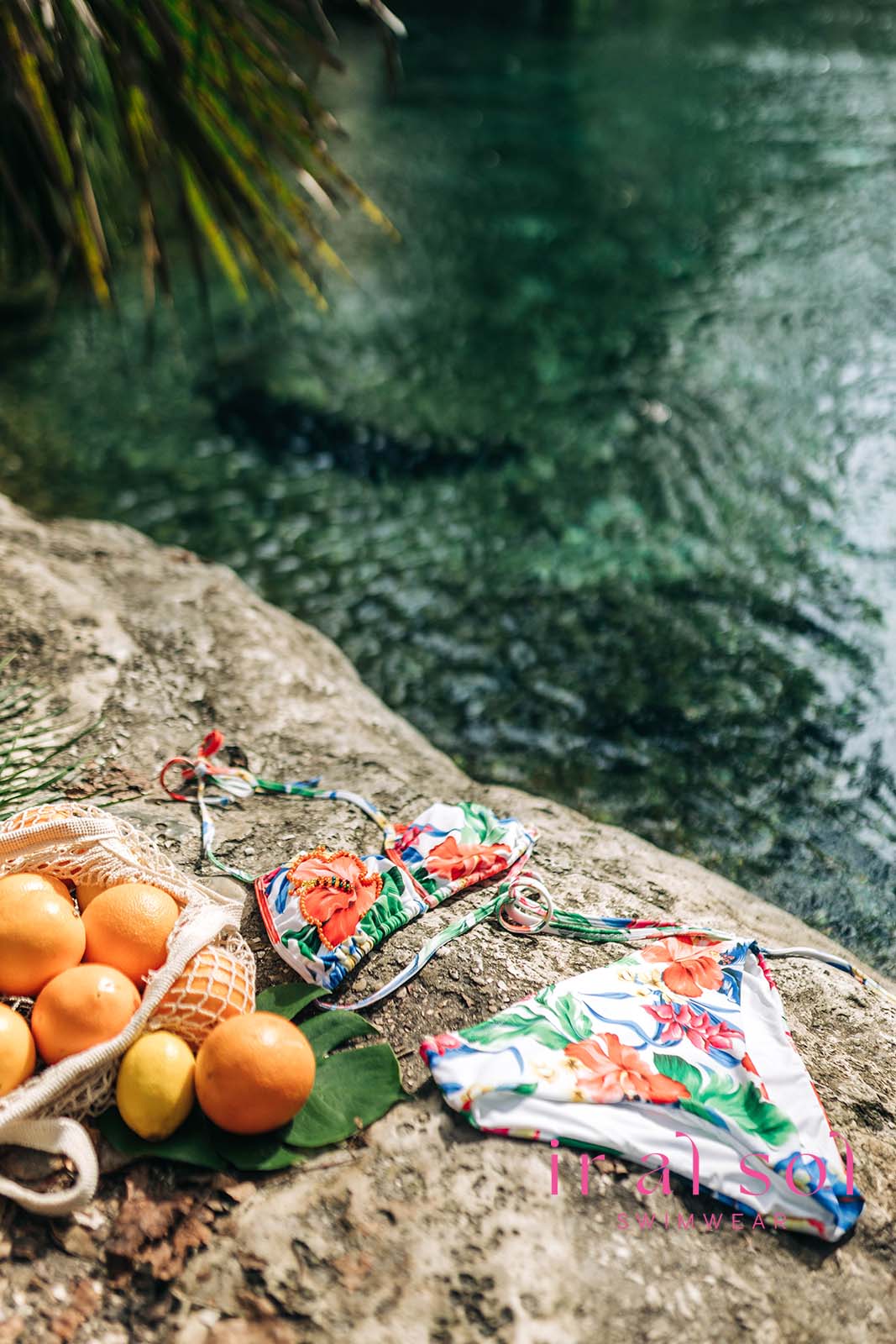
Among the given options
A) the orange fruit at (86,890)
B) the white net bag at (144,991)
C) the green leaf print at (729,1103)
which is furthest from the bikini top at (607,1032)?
the orange fruit at (86,890)

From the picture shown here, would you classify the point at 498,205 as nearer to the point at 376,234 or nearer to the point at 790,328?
the point at 376,234

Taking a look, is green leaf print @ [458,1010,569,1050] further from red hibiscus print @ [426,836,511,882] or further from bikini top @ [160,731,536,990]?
red hibiscus print @ [426,836,511,882]

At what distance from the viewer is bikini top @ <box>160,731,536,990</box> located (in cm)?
214

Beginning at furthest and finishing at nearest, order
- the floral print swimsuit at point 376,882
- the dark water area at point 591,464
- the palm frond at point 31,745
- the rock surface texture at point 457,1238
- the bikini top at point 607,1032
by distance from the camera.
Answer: the dark water area at point 591,464 < the palm frond at point 31,745 < the floral print swimsuit at point 376,882 < the bikini top at point 607,1032 < the rock surface texture at point 457,1238

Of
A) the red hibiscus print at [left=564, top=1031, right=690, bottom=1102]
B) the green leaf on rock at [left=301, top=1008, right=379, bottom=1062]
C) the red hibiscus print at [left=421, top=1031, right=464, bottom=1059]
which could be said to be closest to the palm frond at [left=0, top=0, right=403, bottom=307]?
the green leaf on rock at [left=301, top=1008, right=379, bottom=1062]

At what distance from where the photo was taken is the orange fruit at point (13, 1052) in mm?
1732

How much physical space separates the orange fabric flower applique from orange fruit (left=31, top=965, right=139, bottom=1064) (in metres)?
0.46

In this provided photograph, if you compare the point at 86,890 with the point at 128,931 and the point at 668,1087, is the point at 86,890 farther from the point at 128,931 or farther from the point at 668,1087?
the point at 668,1087

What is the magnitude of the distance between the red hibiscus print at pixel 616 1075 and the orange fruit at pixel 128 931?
841mm

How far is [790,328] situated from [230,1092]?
6262 mm

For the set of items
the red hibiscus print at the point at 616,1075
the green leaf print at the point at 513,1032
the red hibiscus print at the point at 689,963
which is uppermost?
the red hibiscus print at the point at 689,963

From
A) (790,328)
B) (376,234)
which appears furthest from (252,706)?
(376,234)

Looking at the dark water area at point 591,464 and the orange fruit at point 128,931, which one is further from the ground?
the dark water area at point 591,464

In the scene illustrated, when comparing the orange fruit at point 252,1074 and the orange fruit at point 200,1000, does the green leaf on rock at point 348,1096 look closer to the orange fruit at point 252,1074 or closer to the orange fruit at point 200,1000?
the orange fruit at point 252,1074
